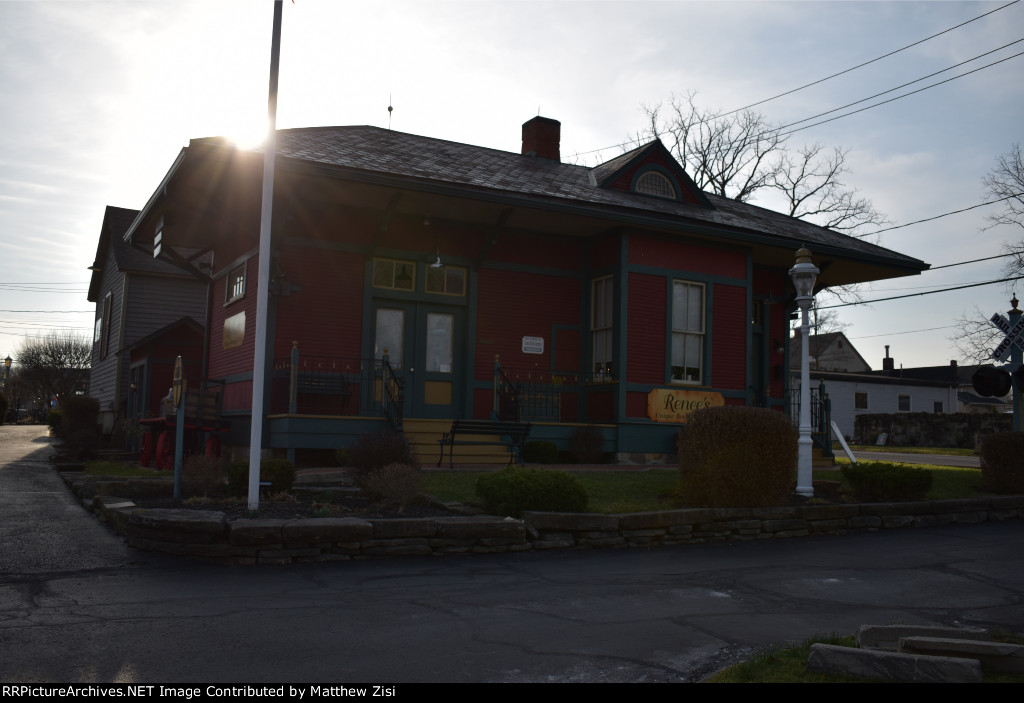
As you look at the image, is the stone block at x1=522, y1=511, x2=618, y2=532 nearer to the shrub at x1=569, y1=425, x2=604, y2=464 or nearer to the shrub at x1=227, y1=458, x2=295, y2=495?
the shrub at x1=227, y1=458, x2=295, y2=495

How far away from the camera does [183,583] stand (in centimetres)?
662

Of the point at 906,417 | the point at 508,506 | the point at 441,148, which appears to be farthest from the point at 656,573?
the point at 906,417

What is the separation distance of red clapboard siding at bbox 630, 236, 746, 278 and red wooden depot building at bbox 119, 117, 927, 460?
5 cm

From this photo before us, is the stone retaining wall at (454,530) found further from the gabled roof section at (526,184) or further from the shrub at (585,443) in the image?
the gabled roof section at (526,184)

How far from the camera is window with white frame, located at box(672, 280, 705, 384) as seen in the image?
671 inches

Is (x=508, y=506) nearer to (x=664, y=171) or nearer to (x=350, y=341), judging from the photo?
(x=350, y=341)

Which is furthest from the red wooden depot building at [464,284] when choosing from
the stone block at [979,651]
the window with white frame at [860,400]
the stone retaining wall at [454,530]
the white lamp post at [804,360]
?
the window with white frame at [860,400]

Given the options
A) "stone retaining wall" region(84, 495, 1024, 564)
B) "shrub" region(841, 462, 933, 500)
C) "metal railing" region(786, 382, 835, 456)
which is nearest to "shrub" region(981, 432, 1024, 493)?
"shrub" region(841, 462, 933, 500)

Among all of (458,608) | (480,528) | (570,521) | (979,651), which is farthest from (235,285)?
(979,651)

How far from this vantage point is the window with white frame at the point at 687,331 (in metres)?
17.1

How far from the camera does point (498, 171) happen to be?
16.7m

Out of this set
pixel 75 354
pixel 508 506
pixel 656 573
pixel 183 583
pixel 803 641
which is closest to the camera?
pixel 803 641

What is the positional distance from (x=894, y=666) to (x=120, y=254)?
28103 millimetres

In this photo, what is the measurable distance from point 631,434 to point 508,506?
7.29 metres
